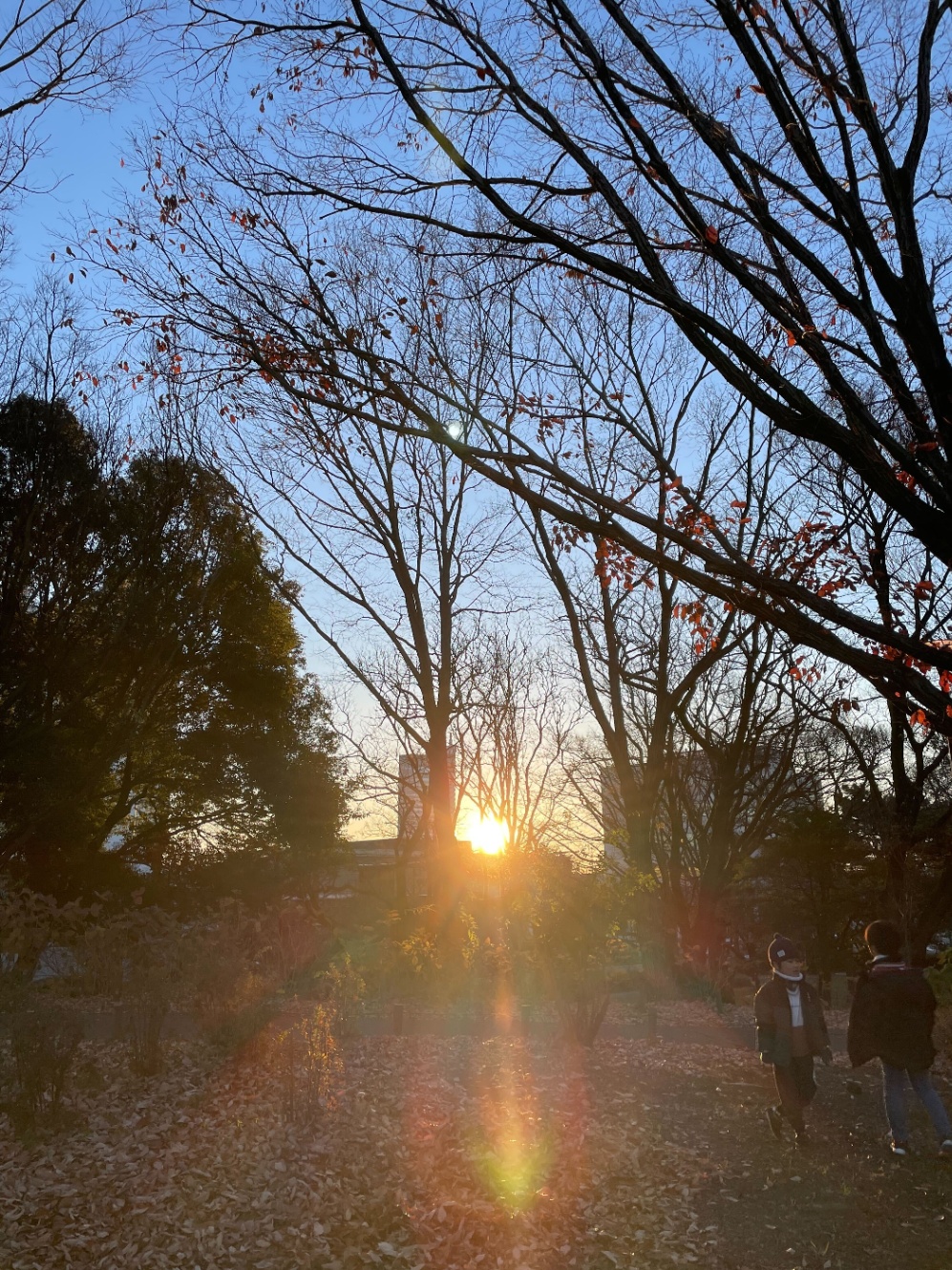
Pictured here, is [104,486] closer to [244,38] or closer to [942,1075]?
[244,38]

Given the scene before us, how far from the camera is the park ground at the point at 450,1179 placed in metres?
4.73

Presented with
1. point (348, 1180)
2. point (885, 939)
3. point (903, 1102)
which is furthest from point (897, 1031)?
point (348, 1180)

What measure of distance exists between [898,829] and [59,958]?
13155 mm

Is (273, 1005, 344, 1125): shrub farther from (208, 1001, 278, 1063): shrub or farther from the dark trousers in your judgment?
the dark trousers

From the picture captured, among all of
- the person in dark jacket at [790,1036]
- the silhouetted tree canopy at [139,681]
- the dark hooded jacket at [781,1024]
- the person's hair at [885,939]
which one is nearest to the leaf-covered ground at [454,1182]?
the person in dark jacket at [790,1036]

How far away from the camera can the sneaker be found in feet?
21.7

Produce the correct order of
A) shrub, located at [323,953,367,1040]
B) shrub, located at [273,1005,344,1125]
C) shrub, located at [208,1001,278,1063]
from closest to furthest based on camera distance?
shrub, located at [273,1005,344,1125] → shrub, located at [208,1001,278,1063] → shrub, located at [323,953,367,1040]

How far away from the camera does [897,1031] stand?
244 inches

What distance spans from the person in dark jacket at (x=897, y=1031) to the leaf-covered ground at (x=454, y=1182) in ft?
0.94

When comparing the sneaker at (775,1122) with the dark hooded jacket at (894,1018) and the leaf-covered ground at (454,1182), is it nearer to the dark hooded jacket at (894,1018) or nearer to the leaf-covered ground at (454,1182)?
the leaf-covered ground at (454,1182)

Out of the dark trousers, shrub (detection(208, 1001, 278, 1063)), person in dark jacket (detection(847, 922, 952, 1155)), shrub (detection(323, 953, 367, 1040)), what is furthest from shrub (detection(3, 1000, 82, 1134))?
person in dark jacket (detection(847, 922, 952, 1155))

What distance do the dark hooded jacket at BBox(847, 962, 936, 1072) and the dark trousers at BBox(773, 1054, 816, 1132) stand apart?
35cm

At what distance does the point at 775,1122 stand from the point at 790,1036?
24.9 inches

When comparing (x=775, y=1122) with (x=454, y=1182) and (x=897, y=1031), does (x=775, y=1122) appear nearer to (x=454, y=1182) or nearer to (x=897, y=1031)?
(x=897, y=1031)
